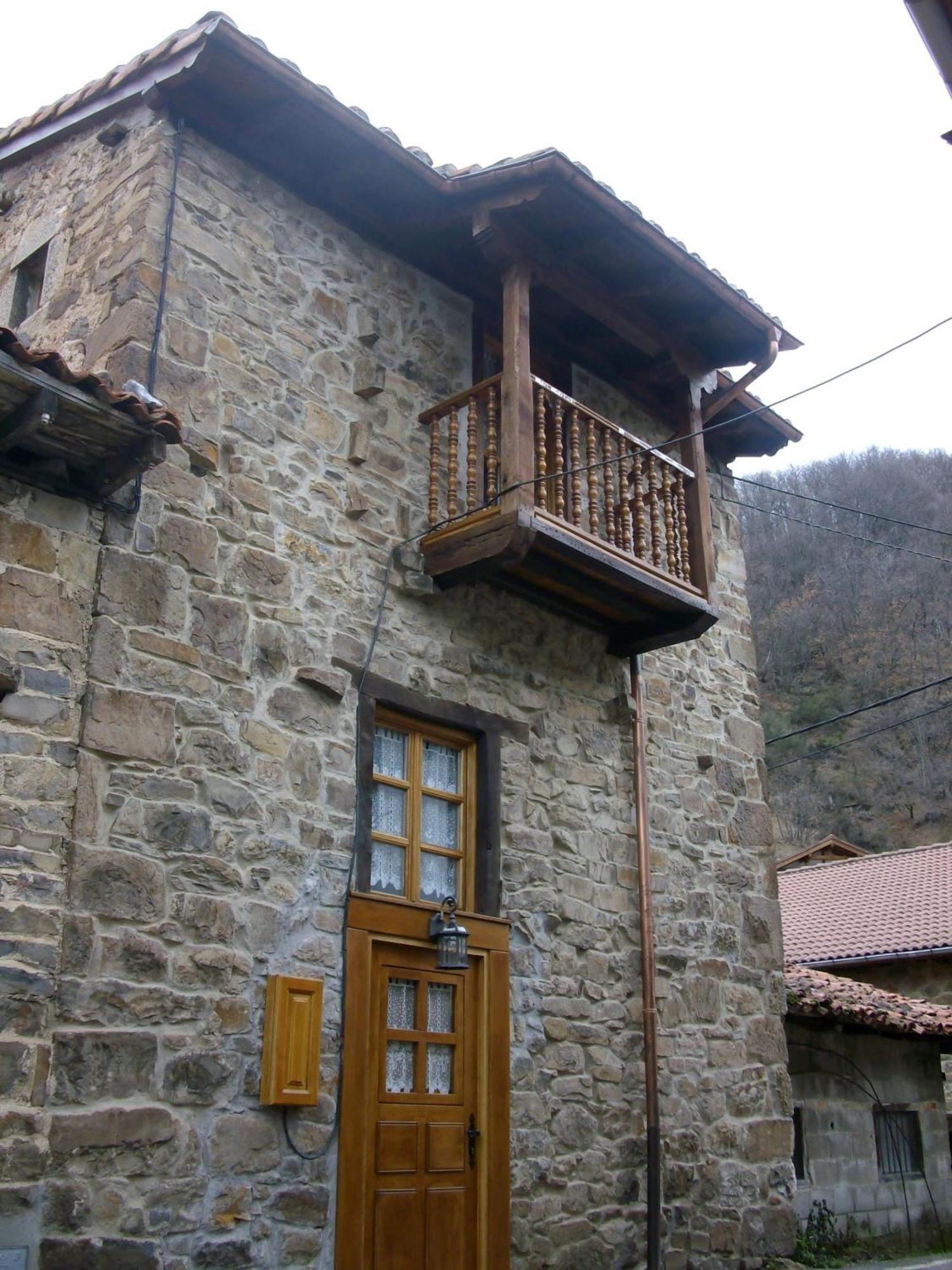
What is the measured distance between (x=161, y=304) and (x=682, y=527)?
11.4 ft

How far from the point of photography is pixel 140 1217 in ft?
15.4

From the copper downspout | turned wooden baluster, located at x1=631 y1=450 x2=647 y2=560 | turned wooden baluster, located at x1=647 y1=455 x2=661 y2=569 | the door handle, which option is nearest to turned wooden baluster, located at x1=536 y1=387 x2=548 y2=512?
turned wooden baluster, located at x1=631 y1=450 x2=647 y2=560

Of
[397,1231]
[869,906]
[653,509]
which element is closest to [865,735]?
[869,906]

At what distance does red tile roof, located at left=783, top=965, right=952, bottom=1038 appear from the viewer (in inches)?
348

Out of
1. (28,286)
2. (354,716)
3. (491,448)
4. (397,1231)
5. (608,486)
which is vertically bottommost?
(397,1231)

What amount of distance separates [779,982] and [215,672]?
4.68 m

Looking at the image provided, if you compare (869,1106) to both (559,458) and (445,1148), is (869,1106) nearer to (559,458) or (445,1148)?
(445,1148)

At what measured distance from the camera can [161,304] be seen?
596 centimetres

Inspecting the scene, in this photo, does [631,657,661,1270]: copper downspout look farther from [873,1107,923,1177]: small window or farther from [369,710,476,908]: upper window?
[873,1107,923,1177]: small window

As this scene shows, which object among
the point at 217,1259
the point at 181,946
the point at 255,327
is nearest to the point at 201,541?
the point at 255,327

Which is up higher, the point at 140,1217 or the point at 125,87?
the point at 125,87

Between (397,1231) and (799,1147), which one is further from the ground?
(799,1147)

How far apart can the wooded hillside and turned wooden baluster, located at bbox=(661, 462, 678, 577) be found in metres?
28.4

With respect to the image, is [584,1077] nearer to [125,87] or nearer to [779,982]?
[779,982]
